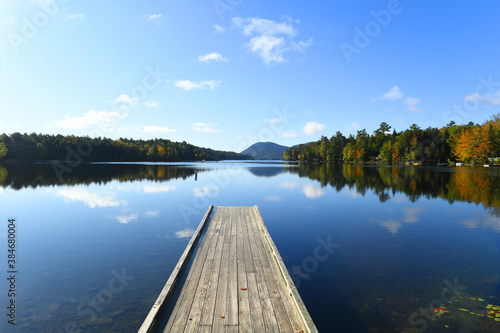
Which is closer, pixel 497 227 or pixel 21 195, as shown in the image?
pixel 497 227

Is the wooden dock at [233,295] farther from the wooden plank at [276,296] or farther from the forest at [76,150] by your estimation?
the forest at [76,150]

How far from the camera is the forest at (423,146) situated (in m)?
77.9

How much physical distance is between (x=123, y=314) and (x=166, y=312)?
1541mm

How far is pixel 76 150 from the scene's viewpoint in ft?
444

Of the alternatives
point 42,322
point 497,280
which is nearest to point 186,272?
point 42,322

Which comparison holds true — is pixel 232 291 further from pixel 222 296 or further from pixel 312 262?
pixel 312 262

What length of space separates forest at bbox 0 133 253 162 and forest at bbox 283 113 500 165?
101m

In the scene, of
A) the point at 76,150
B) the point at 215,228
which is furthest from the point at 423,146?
the point at 76,150

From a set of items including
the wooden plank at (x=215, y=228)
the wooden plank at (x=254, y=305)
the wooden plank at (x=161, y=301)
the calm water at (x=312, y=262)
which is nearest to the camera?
the wooden plank at (x=161, y=301)

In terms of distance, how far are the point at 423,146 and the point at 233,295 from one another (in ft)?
387

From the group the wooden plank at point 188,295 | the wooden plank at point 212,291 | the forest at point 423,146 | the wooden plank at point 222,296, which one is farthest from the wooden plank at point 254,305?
the forest at point 423,146

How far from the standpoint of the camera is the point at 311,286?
748 cm

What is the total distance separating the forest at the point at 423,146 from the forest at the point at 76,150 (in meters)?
101

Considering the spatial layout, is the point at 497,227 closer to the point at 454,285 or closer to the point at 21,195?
the point at 454,285
